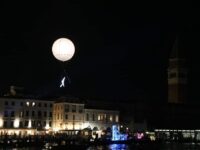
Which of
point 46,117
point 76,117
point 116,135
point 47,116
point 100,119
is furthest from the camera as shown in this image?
point 100,119

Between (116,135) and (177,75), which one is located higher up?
(177,75)

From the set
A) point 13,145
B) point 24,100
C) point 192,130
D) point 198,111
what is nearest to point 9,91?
point 24,100

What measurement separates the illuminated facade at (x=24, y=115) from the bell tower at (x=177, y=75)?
1858 inches

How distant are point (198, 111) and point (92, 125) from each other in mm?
41467

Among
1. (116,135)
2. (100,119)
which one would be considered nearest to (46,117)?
(100,119)

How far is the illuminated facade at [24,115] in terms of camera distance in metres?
71.6

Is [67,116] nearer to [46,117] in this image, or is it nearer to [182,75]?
[46,117]

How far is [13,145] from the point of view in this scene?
56.6 metres

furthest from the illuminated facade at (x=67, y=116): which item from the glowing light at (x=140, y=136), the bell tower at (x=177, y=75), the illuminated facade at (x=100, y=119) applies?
the bell tower at (x=177, y=75)

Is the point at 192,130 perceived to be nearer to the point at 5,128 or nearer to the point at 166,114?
the point at 166,114

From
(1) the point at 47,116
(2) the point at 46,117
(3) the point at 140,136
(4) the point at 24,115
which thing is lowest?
(3) the point at 140,136

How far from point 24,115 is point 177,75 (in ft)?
175

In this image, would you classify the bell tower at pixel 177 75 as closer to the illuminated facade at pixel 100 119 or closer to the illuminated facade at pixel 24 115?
the illuminated facade at pixel 100 119

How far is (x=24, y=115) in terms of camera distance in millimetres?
73812
